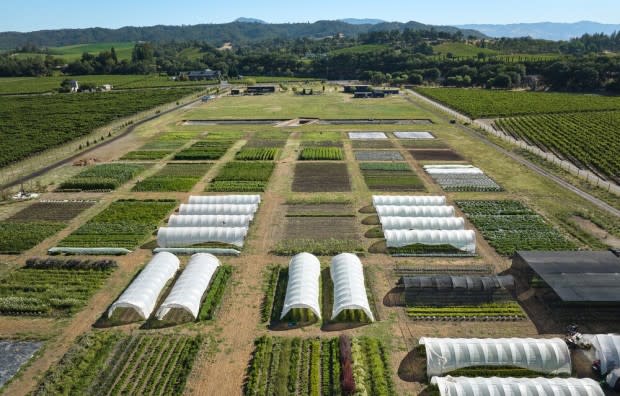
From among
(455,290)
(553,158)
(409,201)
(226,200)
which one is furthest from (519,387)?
(553,158)

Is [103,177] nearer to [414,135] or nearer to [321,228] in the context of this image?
[321,228]

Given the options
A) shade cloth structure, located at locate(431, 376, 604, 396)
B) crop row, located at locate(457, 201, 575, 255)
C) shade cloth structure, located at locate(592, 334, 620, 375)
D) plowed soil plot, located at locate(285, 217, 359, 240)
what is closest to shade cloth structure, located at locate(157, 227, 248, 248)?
plowed soil plot, located at locate(285, 217, 359, 240)

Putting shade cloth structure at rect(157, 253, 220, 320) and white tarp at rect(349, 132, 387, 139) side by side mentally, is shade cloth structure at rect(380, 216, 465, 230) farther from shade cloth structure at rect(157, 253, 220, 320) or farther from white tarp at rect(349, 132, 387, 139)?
white tarp at rect(349, 132, 387, 139)

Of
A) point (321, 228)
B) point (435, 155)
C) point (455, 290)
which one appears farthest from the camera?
point (435, 155)

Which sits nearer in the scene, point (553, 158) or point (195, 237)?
point (195, 237)

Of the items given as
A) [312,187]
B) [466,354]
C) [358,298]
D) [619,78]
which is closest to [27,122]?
[312,187]

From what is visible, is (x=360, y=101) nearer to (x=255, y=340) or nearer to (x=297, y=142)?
(x=297, y=142)
